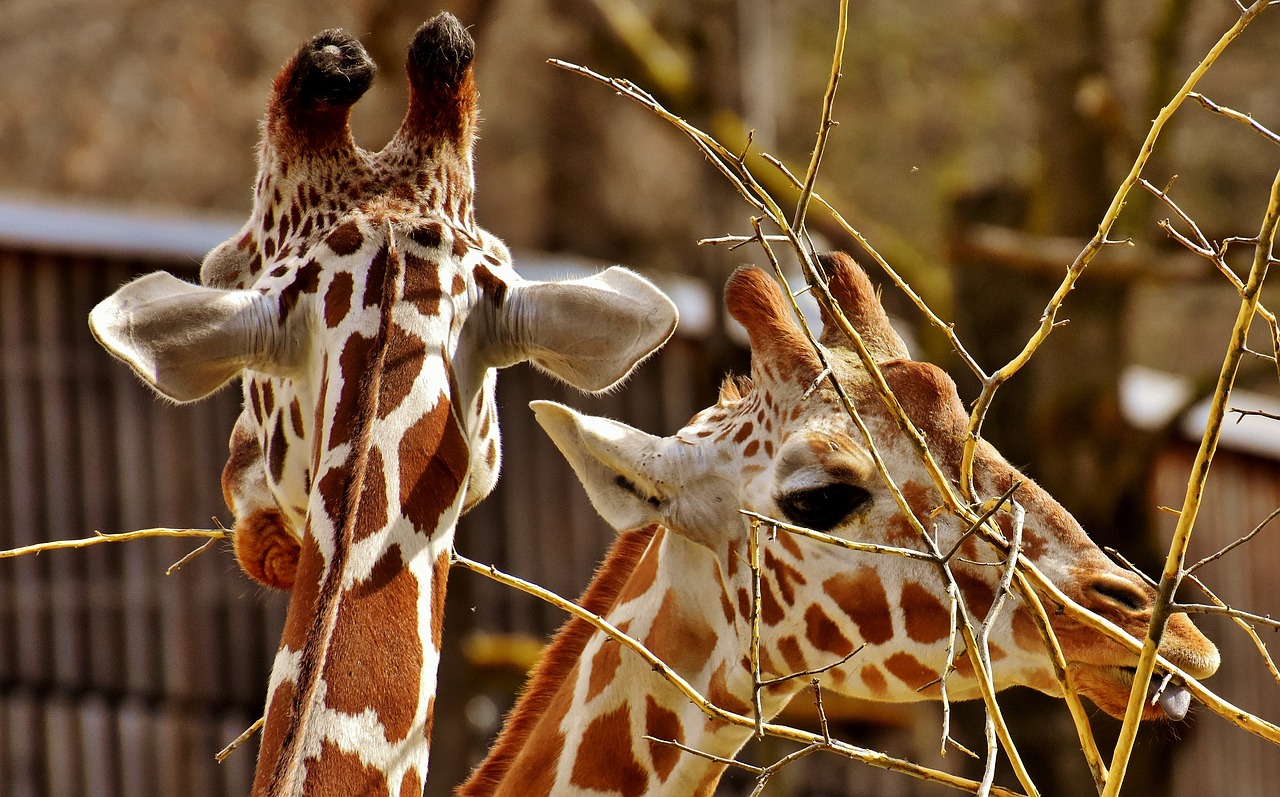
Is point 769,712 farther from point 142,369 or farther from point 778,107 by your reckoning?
point 778,107

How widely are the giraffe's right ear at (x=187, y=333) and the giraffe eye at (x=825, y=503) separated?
947mm

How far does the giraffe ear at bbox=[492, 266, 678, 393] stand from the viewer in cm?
294

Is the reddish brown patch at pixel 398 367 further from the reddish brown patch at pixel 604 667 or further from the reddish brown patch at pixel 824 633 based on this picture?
the reddish brown patch at pixel 824 633

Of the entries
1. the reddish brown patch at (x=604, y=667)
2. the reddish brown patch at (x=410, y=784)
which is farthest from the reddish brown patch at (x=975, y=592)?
the reddish brown patch at (x=410, y=784)

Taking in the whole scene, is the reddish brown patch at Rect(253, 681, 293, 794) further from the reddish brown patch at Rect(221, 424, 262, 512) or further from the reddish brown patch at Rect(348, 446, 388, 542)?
the reddish brown patch at Rect(221, 424, 262, 512)

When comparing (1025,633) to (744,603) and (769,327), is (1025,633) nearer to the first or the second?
(744,603)

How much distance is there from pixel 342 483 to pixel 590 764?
2.72 ft

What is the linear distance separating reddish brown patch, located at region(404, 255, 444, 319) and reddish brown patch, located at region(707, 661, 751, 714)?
89cm

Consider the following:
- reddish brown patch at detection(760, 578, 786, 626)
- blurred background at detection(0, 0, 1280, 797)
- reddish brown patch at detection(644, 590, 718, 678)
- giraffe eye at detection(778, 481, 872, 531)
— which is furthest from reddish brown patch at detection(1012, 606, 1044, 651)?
blurred background at detection(0, 0, 1280, 797)

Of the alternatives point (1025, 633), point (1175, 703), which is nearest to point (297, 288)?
point (1025, 633)

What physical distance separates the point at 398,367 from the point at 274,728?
634 millimetres

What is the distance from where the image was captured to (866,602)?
2998mm

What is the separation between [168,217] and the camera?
903 centimetres

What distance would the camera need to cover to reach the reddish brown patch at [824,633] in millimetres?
3027
